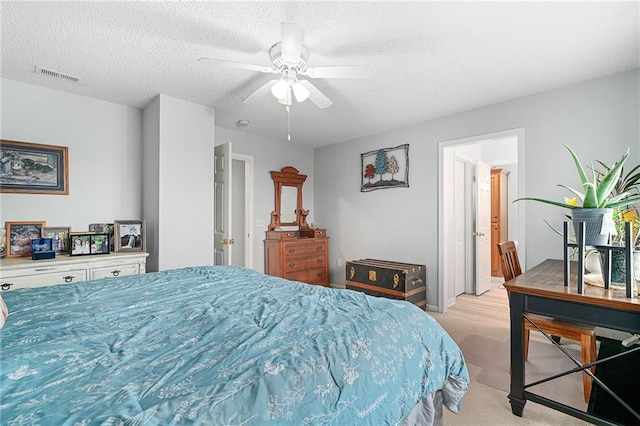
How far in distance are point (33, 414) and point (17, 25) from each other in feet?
8.10

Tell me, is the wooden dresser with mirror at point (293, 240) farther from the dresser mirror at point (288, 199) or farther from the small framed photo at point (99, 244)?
the small framed photo at point (99, 244)

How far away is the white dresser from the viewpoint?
7.70 ft

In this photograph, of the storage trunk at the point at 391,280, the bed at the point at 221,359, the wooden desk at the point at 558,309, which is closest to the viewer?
the bed at the point at 221,359

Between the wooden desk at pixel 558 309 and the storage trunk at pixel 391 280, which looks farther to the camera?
the storage trunk at pixel 391 280

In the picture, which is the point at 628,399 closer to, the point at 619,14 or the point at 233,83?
the point at 619,14

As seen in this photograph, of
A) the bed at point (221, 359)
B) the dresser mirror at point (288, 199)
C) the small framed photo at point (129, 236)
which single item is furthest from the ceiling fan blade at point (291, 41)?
the dresser mirror at point (288, 199)

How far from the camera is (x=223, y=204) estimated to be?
12.3 ft

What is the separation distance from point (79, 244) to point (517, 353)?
368cm

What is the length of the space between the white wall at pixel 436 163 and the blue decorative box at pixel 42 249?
366 cm

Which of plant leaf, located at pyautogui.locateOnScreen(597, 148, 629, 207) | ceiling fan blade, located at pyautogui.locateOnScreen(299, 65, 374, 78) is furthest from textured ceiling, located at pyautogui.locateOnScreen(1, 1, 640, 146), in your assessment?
plant leaf, located at pyautogui.locateOnScreen(597, 148, 629, 207)

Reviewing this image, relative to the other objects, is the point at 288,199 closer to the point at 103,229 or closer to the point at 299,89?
the point at 103,229

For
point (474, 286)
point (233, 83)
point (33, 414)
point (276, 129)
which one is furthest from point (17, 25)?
point (474, 286)

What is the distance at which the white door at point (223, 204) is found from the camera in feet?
11.7

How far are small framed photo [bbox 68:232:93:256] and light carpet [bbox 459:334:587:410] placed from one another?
11.9 feet
